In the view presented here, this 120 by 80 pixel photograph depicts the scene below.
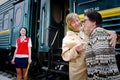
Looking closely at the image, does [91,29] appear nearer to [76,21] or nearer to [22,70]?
[76,21]

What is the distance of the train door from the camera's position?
8336 mm

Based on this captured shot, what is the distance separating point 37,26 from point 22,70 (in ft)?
7.77

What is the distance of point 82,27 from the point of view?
2.77 m

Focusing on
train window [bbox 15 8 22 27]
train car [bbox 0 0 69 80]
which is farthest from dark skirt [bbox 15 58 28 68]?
train window [bbox 15 8 22 27]

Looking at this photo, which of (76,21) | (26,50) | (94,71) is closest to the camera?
(94,71)

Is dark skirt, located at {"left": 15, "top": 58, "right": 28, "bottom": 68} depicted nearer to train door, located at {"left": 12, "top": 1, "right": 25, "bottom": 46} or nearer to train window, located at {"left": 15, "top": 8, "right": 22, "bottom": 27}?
train door, located at {"left": 12, "top": 1, "right": 25, "bottom": 46}

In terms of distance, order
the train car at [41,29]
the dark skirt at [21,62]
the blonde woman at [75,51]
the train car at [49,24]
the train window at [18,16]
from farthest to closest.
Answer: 1. the train window at [18,16]
2. the train car at [41,29]
3. the dark skirt at [21,62]
4. the train car at [49,24]
5. the blonde woman at [75,51]

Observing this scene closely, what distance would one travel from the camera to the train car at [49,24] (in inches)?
166

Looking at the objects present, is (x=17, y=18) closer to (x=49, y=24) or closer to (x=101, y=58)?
(x=49, y=24)

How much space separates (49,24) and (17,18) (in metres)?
2.61

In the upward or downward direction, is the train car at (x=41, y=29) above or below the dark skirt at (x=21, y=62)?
above

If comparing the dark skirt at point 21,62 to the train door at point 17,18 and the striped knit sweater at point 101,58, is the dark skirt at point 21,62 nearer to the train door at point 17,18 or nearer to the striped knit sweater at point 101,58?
the train door at point 17,18

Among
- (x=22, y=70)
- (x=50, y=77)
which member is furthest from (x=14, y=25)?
(x=22, y=70)

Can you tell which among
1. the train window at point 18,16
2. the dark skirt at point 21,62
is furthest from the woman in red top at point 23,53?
the train window at point 18,16
